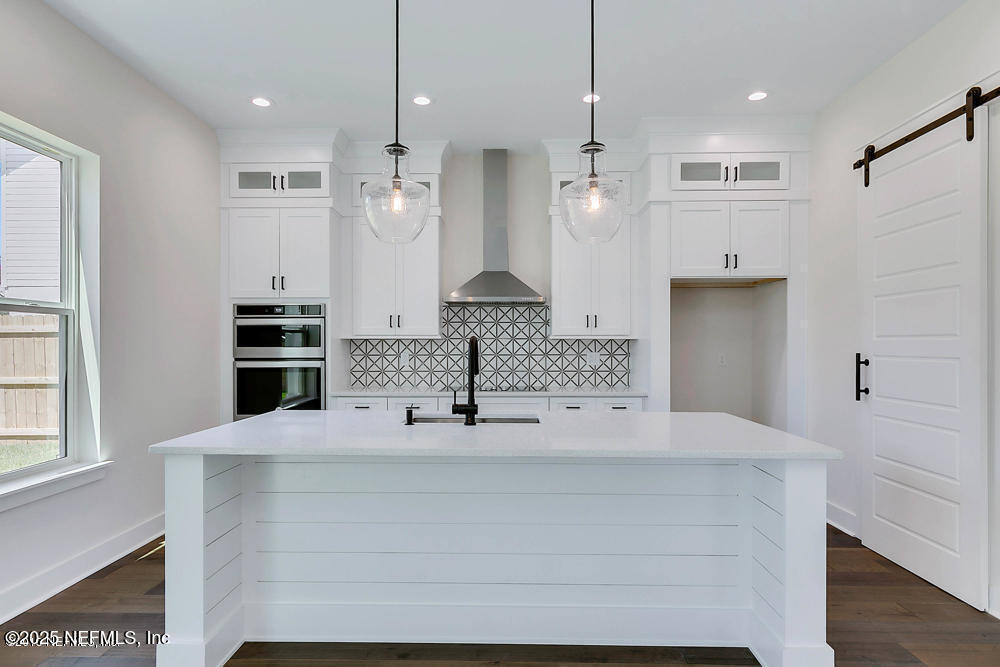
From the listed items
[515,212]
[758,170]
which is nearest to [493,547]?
[515,212]

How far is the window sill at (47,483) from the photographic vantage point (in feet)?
8.18

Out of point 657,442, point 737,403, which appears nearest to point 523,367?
point 737,403

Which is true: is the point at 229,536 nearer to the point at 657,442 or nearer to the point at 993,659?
the point at 657,442

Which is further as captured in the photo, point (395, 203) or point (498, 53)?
point (498, 53)

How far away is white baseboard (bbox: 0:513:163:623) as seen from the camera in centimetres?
251

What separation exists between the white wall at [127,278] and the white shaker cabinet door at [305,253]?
0.52 m

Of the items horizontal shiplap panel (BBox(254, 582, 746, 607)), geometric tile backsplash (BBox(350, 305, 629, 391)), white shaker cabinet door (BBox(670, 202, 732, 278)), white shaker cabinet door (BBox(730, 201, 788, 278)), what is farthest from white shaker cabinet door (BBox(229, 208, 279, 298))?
white shaker cabinet door (BBox(730, 201, 788, 278))

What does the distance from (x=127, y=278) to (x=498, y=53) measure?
2524 millimetres

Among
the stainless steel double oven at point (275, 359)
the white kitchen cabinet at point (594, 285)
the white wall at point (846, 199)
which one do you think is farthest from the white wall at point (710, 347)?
the stainless steel double oven at point (275, 359)

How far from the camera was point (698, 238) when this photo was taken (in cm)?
414

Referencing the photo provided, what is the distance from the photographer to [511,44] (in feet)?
10.1

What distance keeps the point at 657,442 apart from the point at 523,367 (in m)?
2.91

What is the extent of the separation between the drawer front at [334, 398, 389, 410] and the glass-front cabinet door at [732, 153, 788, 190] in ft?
10.2

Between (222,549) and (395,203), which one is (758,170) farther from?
(222,549)
